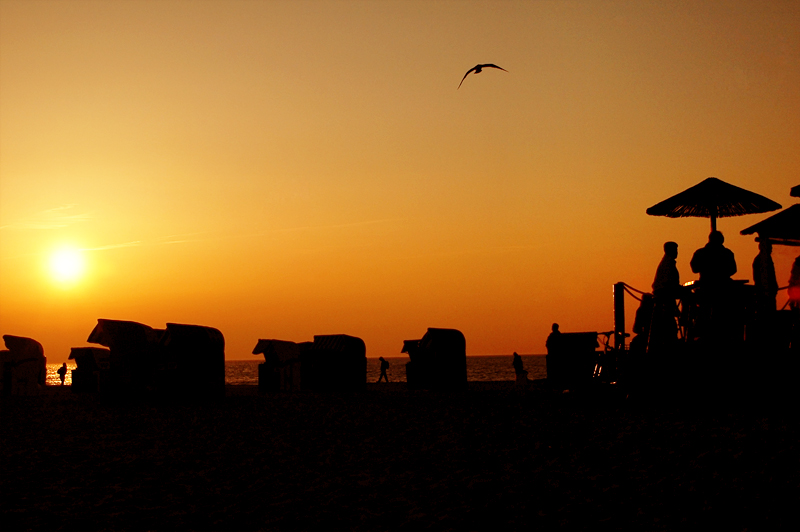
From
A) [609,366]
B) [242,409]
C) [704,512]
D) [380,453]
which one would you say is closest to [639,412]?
[609,366]

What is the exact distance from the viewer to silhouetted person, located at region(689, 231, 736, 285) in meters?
13.3

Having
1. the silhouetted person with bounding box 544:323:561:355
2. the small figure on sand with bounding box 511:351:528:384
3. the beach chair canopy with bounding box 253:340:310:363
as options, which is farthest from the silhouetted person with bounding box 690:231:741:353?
the beach chair canopy with bounding box 253:340:310:363

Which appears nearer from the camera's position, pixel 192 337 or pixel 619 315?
pixel 619 315

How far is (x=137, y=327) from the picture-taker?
25609 millimetres

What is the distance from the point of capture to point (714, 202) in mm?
14875

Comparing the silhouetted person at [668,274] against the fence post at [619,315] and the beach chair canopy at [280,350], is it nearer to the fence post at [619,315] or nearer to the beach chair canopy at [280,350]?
the fence post at [619,315]

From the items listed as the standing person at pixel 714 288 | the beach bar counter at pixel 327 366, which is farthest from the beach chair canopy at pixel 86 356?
the standing person at pixel 714 288

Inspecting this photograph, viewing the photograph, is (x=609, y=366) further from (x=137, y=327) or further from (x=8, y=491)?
(x=137, y=327)

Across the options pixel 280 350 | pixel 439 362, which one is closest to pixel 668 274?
pixel 439 362

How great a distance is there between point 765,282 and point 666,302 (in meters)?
1.73

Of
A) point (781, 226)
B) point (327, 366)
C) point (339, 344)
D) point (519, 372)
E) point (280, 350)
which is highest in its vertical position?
point (781, 226)

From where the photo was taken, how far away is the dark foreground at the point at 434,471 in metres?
7.74

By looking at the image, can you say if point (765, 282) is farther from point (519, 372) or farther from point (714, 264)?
point (519, 372)

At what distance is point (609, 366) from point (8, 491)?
11.6m
